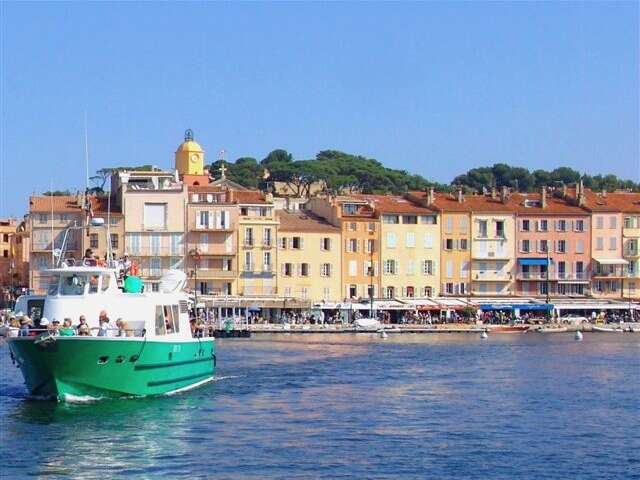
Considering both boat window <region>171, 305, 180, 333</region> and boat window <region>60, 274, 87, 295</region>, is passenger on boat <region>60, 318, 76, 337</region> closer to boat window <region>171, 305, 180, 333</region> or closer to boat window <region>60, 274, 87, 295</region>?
boat window <region>60, 274, 87, 295</region>

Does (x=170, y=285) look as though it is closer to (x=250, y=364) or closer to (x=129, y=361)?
(x=129, y=361)

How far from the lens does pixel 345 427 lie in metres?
37.6

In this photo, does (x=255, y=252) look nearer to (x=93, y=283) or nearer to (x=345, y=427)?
(x=93, y=283)

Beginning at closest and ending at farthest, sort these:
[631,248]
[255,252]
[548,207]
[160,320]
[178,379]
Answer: [160,320]
[178,379]
[255,252]
[631,248]
[548,207]

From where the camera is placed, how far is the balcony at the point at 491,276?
110m

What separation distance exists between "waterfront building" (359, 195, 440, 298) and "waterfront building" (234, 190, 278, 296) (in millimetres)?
8867

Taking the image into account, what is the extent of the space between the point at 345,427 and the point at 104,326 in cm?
750

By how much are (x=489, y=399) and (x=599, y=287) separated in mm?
68021

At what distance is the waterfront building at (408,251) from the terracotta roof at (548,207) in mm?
7428

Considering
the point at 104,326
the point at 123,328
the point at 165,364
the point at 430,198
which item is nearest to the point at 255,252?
the point at 430,198

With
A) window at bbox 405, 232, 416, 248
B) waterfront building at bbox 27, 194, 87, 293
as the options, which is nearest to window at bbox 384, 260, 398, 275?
window at bbox 405, 232, 416, 248

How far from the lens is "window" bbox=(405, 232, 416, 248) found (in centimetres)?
10888

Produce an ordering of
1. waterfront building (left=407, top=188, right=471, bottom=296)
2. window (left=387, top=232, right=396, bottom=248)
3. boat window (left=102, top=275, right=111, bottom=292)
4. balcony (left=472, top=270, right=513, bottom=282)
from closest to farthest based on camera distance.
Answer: boat window (left=102, top=275, right=111, bottom=292), window (left=387, top=232, right=396, bottom=248), waterfront building (left=407, top=188, right=471, bottom=296), balcony (left=472, top=270, right=513, bottom=282)

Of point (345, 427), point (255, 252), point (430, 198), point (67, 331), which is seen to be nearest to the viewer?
point (345, 427)
